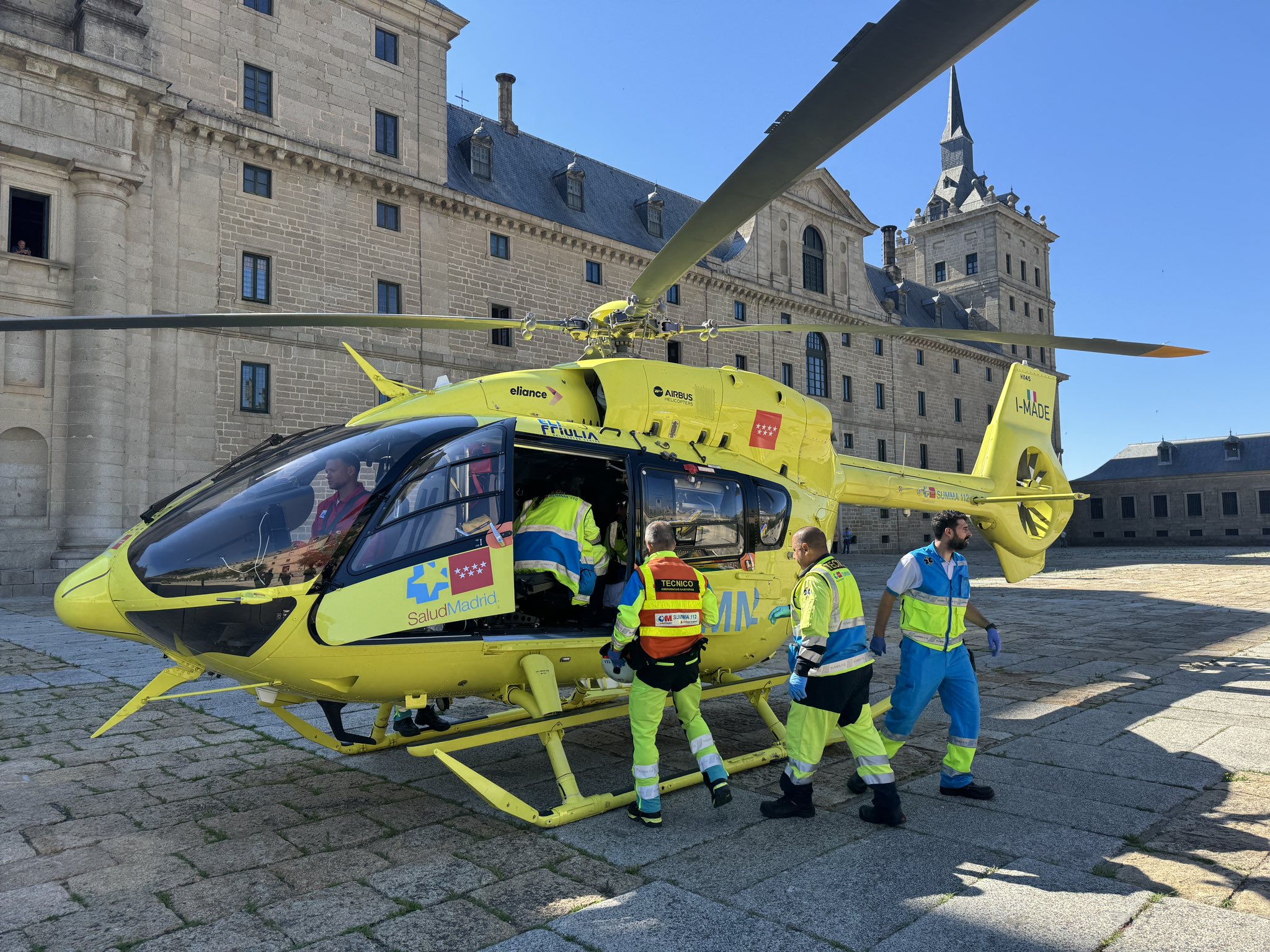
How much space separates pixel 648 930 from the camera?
319 cm

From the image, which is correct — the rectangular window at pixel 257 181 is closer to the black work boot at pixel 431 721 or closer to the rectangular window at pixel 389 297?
the rectangular window at pixel 389 297

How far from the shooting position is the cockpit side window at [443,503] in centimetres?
418

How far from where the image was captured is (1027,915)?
10.8 feet

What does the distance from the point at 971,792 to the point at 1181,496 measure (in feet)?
202

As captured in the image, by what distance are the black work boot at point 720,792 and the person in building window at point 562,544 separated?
131cm

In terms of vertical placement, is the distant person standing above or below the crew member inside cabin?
below

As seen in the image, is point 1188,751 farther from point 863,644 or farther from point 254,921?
point 254,921

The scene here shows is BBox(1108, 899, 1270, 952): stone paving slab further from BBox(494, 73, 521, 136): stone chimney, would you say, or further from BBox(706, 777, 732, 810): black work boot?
BBox(494, 73, 521, 136): stone chimney

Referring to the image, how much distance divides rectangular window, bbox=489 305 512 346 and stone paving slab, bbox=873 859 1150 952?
23744 millimetres

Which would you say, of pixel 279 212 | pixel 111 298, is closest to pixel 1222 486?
pixel 279 212

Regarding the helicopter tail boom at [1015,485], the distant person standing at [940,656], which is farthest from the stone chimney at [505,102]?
the distant person standing at [940,656]

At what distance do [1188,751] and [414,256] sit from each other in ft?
74.2

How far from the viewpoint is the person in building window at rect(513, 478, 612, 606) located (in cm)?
491

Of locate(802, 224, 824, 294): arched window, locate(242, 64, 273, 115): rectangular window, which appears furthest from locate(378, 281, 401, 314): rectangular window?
locate(802, 224, 824, 294): arched window
